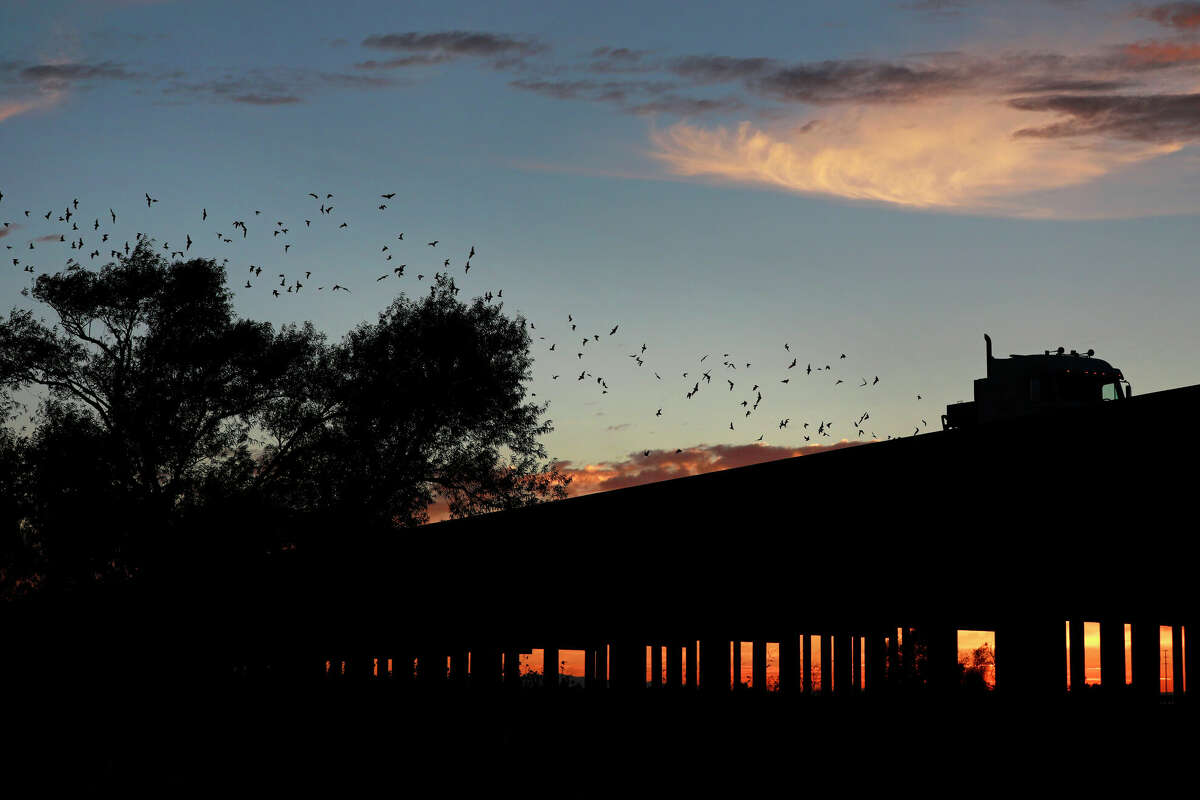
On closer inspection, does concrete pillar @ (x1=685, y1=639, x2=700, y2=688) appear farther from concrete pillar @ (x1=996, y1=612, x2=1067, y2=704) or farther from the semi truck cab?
concrete pillar @ (x1=996, y1=612, x2=1067, y2=704)

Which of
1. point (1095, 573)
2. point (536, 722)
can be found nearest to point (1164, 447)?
point (1095, 573)

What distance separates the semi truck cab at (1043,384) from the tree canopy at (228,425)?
1380 centimetres

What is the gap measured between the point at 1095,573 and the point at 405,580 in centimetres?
1031

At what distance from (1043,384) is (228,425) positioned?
23415 mm

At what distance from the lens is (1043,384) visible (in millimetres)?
34000

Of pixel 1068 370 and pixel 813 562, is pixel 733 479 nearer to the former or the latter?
pixel 813 562

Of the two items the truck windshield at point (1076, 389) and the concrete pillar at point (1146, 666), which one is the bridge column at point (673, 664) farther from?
the concrete pillar at point (1146, 666)

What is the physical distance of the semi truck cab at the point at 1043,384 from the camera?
34.0 m

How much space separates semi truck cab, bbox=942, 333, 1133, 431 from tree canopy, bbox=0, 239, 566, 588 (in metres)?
13.8

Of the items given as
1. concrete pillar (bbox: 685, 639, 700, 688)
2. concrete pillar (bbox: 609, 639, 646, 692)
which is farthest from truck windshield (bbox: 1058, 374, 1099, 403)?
Answer: concrete pillar (bbox: 609, 639, 646, 692)

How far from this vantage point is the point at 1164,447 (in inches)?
382

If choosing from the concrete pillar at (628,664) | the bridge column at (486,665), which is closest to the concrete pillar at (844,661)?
the bridge column at (486,665)

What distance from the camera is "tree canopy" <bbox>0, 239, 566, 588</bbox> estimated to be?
3781cm

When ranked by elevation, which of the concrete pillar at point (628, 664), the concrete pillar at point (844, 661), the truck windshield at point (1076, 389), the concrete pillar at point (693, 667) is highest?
the truck windshield at point (1076, 389)
